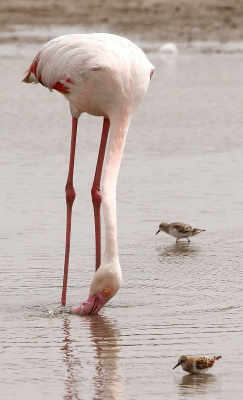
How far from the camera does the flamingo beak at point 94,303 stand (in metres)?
5.93

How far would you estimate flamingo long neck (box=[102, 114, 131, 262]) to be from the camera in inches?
233

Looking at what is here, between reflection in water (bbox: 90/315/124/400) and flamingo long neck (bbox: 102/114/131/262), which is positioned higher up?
flamingo long neck (bbox: 102/114/131/262)

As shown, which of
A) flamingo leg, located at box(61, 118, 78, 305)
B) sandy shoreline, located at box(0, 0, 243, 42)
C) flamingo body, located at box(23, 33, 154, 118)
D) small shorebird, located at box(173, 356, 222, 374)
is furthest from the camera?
sandy shoreline, located at box(0, 0, 243, 42)

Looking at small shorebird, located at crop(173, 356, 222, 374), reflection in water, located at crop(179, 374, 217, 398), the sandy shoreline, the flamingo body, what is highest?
the flamingo body

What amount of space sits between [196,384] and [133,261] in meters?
2.83

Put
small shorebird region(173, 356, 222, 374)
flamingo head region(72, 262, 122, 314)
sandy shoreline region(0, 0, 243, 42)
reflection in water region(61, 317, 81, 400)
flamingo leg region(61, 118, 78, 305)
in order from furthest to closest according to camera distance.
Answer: sandy shoreline region(0, 0, 243, 42) → flamingo leg region(61, 118, 78, 305) → flamingo head region(72, 262, 122, 314) → small shorebird region(173, 356, 222, 374) → reflection in water region(61, 317, 81, 400)

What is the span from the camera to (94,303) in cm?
596

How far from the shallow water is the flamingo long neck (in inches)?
20.4

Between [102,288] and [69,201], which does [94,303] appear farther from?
[69,201]

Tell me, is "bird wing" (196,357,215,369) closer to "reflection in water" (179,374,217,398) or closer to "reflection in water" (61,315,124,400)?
"reflection in water" (179,374,217,398)

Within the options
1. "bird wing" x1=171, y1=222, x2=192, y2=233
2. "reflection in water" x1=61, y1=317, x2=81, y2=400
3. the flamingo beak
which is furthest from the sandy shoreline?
"reflection in water" x1=61, y1=317, x2=81, y2=400

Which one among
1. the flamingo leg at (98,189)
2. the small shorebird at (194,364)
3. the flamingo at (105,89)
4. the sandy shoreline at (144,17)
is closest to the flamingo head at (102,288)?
the flamingo at (105,89)

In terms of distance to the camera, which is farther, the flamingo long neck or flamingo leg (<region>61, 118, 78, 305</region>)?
flamingo leg (<region>61, 118, 78, 305</region>)

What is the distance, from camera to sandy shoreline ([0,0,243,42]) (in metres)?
28.2
